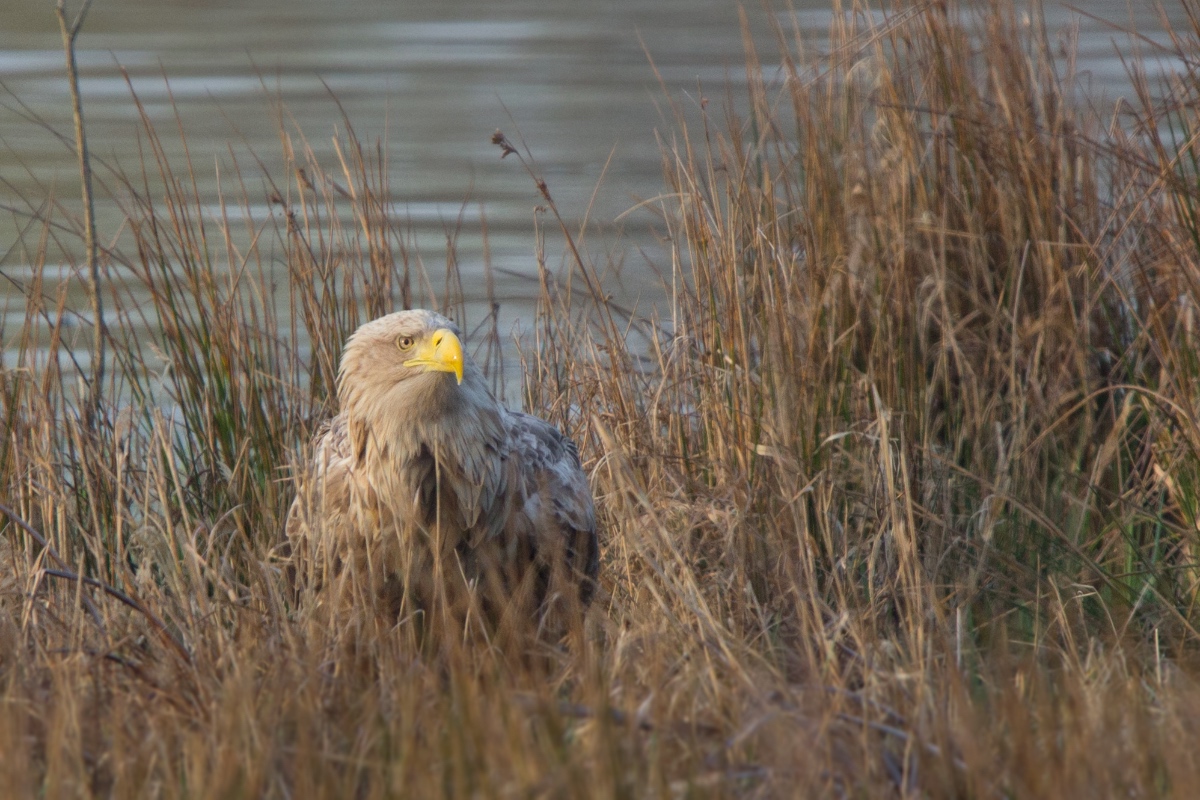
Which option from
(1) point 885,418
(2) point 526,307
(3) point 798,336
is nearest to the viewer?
(1) point 885,418

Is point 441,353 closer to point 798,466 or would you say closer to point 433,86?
point 798,466

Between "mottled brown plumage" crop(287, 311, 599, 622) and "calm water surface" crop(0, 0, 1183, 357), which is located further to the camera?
"calm water surface" crop(0, 0, 1183, 357)

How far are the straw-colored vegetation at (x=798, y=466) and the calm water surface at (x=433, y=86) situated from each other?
2.46m

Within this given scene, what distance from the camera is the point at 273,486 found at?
13.0ft

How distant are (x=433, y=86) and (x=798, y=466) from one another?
9.03 meters

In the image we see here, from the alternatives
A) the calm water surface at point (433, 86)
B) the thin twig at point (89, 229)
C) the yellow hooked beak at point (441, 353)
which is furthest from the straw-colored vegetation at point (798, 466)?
the calm water surface at point (433, 86)

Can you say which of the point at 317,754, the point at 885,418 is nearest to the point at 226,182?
the point at 885,418

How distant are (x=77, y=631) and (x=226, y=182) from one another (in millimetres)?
6496

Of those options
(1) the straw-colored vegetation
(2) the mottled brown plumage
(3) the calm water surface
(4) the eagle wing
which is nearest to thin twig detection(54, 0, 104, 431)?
(1) the straw-colored vegetation

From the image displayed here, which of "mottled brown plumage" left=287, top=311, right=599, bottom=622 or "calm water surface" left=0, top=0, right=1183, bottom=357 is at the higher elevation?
"calm water surface" left=0, top=0, right=1183, bottom=357

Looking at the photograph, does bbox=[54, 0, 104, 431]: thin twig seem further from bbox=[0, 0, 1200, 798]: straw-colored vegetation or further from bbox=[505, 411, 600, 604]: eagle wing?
bbox=[505, 411, 600, 604]: eagle wing

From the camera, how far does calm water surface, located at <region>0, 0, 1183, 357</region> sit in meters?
8.61

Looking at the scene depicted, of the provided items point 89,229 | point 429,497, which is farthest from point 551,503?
point 89,229

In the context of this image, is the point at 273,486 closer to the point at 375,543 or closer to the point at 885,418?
the point at 375,543
